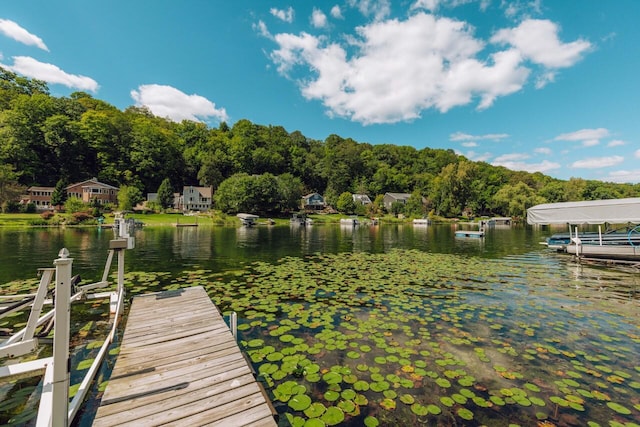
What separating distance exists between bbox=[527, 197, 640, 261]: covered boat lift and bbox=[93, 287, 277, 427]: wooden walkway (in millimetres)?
23451

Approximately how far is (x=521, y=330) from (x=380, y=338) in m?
4.07

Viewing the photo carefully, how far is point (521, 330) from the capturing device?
7.40 m

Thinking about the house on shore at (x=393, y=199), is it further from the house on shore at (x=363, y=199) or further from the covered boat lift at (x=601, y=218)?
the covered boat lift at (x=601, y=218)

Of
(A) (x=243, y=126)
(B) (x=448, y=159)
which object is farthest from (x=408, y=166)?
(A) (x=243, y=126)

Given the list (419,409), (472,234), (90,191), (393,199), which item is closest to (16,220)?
(90,191)

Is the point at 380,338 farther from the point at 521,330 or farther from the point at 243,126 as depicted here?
the point at 243,126

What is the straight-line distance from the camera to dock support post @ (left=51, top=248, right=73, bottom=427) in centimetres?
282

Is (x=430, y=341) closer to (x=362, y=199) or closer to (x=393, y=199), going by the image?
(x=362, y=199)

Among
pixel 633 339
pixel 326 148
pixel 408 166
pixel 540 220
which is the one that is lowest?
pixel 633 339

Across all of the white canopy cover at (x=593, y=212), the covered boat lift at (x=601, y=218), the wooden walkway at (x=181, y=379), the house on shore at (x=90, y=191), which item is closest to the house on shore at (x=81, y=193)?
the house on shore at (x=90, y=191)

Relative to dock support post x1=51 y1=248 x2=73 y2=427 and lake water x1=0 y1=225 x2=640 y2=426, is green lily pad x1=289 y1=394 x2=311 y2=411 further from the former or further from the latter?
dock support post x1=51 y1=248 x2=73 y2=427

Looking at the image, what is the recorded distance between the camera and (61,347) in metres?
2.87

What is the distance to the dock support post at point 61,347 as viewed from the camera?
282cm

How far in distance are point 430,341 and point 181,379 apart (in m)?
5.53
